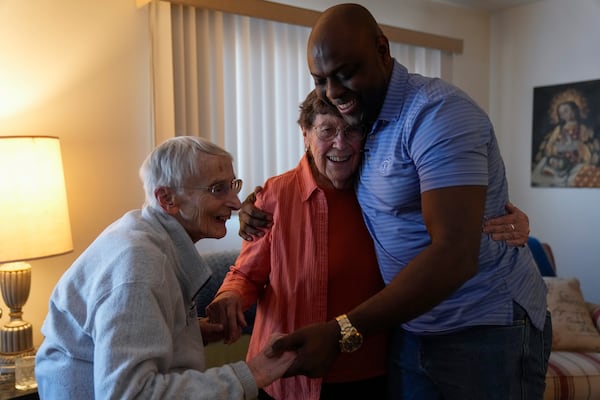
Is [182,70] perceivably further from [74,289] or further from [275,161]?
[74,289]

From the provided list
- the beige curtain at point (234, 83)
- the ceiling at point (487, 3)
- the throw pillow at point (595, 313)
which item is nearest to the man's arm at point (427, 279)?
the beige curtain at point (234, 83)

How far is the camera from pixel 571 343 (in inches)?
111

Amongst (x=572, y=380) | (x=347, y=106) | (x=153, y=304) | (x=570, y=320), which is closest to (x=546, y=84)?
(x=570, y=320)

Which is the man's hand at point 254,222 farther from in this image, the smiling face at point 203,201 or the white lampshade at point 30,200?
the white lampshade at point 30,200

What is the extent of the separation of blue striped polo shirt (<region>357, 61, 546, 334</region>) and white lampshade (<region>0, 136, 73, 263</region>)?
1.38m

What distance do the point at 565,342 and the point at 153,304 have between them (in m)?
2.47

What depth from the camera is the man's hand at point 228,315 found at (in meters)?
1.50

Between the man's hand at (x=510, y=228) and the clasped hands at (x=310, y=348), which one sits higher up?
the man's hand at (x=510, y=228)

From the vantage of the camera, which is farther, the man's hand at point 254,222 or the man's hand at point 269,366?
the man's hand at point 254,222

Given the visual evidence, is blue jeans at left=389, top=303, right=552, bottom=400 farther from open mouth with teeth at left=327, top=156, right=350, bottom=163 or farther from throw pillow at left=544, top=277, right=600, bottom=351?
throw pillow at left=544, top=277, right=600, bottom=351

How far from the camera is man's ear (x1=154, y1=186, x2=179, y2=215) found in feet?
4.30

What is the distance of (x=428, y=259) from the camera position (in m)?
1.10

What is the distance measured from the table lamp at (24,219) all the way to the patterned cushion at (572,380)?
2.20 m

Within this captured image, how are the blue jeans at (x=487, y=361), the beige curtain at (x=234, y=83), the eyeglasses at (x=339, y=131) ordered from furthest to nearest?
the beige curtain at (x=234, y=83), the eyeglasses at (x=339, y=131), the blue jeans at (x=487, y=361)
